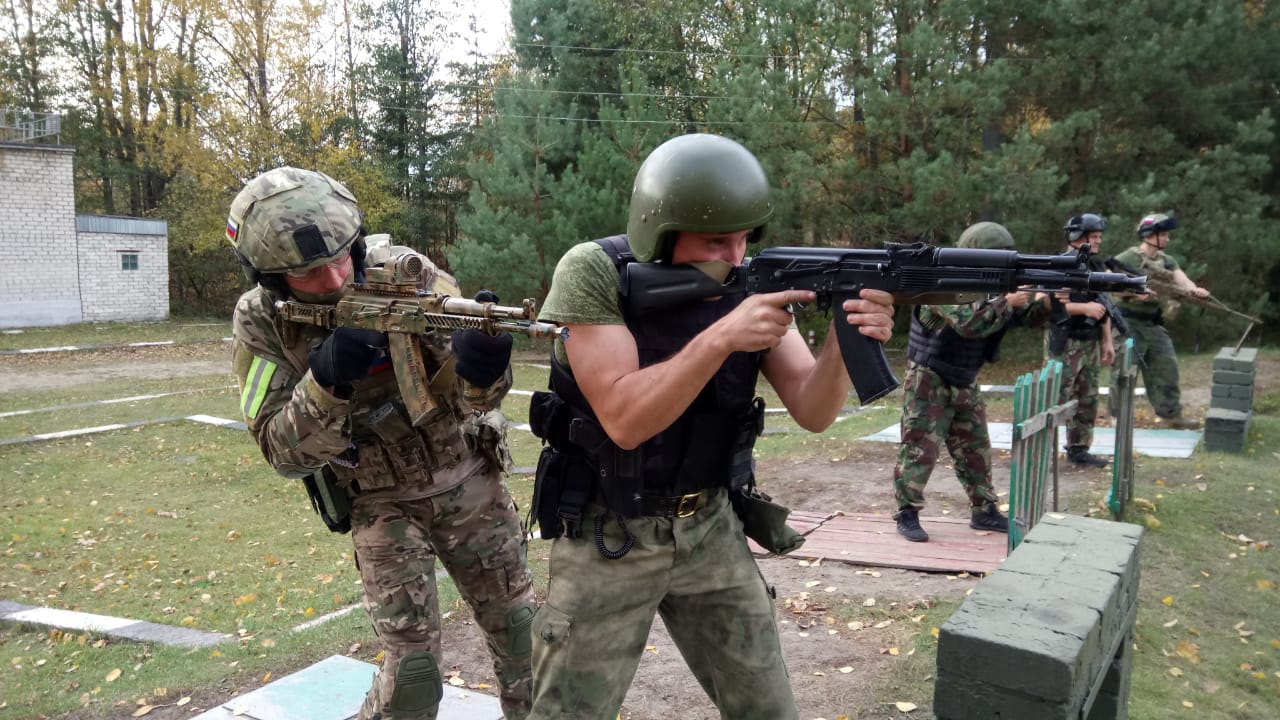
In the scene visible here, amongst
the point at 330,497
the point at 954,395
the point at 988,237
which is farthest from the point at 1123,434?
the point at 330,497

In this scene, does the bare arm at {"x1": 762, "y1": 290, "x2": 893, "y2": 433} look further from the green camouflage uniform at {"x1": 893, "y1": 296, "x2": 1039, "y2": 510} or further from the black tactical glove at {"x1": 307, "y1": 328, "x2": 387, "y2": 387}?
the green camouflage uniform at {"x1": 893, "y1": 296, "x2": 1039, "y2": 510}

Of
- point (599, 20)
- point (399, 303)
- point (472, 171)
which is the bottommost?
point (399, 303)

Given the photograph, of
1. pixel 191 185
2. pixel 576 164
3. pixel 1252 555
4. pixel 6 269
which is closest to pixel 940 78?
pixel 576 164

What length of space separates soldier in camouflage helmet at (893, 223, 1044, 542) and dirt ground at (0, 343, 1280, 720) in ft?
2.28

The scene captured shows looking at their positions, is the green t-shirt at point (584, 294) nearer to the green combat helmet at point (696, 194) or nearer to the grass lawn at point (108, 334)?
the green combat helmet at point (696, 194)

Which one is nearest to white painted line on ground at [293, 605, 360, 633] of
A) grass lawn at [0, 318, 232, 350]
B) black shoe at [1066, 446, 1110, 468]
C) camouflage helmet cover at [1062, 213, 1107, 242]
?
black shoe at [1066, 446, 1110, 468]

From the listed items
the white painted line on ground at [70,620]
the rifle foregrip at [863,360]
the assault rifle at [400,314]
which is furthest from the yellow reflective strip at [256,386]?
the white painted line on ground at [70,620]

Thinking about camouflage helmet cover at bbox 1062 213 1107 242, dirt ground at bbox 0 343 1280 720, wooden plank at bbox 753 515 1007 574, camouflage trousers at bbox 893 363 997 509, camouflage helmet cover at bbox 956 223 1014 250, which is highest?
camouflage helmet cover at bbox 1062 213 1107 242

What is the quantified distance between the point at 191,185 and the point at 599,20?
651 inches

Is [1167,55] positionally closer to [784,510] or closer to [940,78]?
[940,78]

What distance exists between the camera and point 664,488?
8.03 ft

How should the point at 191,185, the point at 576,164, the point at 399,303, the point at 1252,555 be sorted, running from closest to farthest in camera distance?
the point at 399,303 → the point at 1252,555 → the point at 576,164 → the point at 191,185

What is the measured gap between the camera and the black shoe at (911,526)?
6.05 meters

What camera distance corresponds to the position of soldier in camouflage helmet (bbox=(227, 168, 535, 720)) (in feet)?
9.46
